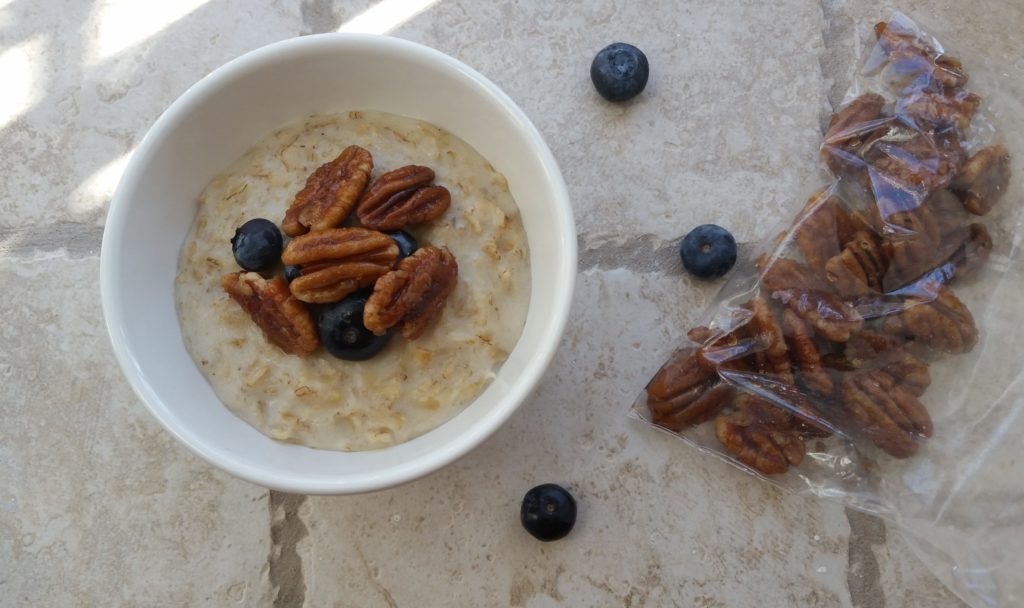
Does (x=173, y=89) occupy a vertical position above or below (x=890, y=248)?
below

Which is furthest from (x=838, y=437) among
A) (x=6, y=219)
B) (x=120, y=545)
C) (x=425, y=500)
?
(x=6, y=219)

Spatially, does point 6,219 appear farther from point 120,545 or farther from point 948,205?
point 948,205

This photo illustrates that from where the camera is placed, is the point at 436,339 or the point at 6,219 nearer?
the point at 436,339

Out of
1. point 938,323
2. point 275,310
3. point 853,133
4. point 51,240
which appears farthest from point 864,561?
point 51,240

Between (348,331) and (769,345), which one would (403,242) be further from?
(769,345)

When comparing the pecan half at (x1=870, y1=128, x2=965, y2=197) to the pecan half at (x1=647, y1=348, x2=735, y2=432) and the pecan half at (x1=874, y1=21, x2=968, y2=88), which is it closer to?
the pecan half at (x1=874, y1=21, x2=968, y2=88)
